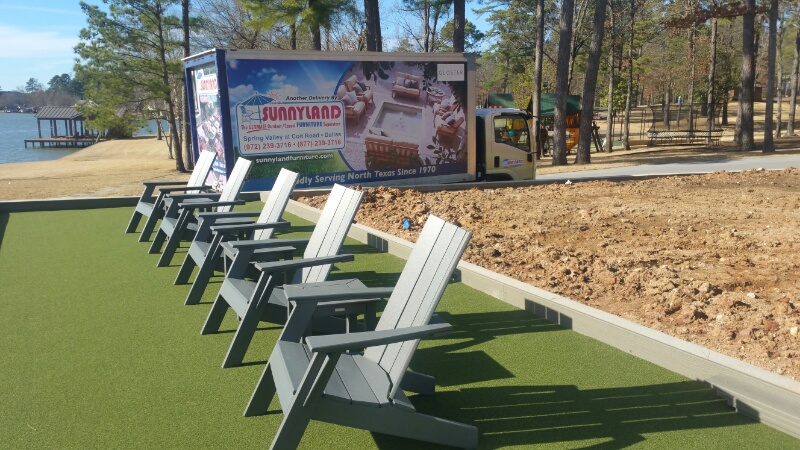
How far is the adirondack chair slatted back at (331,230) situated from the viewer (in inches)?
191

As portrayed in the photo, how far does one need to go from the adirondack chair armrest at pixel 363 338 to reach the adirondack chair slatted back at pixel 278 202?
131 inches

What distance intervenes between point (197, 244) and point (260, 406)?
2864 millimetres

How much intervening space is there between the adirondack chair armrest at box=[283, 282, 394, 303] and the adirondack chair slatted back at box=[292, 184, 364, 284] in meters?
0.90

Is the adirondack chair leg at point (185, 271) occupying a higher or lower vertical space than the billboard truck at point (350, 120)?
lower

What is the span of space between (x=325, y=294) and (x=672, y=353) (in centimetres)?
217

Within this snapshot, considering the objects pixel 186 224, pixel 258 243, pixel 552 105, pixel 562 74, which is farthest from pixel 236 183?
pixel 552 105

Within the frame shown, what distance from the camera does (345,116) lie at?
12797 mm

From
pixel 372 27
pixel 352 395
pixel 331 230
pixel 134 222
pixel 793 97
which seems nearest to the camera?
pixel 352 395

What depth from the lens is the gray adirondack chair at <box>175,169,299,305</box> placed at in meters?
5.55

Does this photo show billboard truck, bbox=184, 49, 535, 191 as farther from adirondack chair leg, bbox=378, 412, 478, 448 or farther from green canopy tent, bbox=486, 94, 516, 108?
green canopy tent, bbox=486, 94, 516, 108

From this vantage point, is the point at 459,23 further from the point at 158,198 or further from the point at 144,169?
the point at 144,169

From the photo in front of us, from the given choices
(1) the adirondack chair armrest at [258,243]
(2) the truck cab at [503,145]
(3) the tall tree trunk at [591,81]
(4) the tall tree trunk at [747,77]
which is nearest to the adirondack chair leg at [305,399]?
(1) the adirondack chair armrest at [258,243]

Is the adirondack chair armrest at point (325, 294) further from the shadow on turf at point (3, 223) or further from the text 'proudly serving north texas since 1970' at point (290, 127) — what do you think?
the text 'proudly serving north texas since 1970' at point (290, 127)

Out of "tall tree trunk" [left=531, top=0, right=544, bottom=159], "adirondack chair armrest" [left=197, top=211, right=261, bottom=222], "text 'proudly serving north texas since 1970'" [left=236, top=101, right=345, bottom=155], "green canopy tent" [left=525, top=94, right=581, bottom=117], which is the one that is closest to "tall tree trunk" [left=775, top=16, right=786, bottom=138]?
"green canopy tent" [left=525, top=94, right=581, bottom=117]
